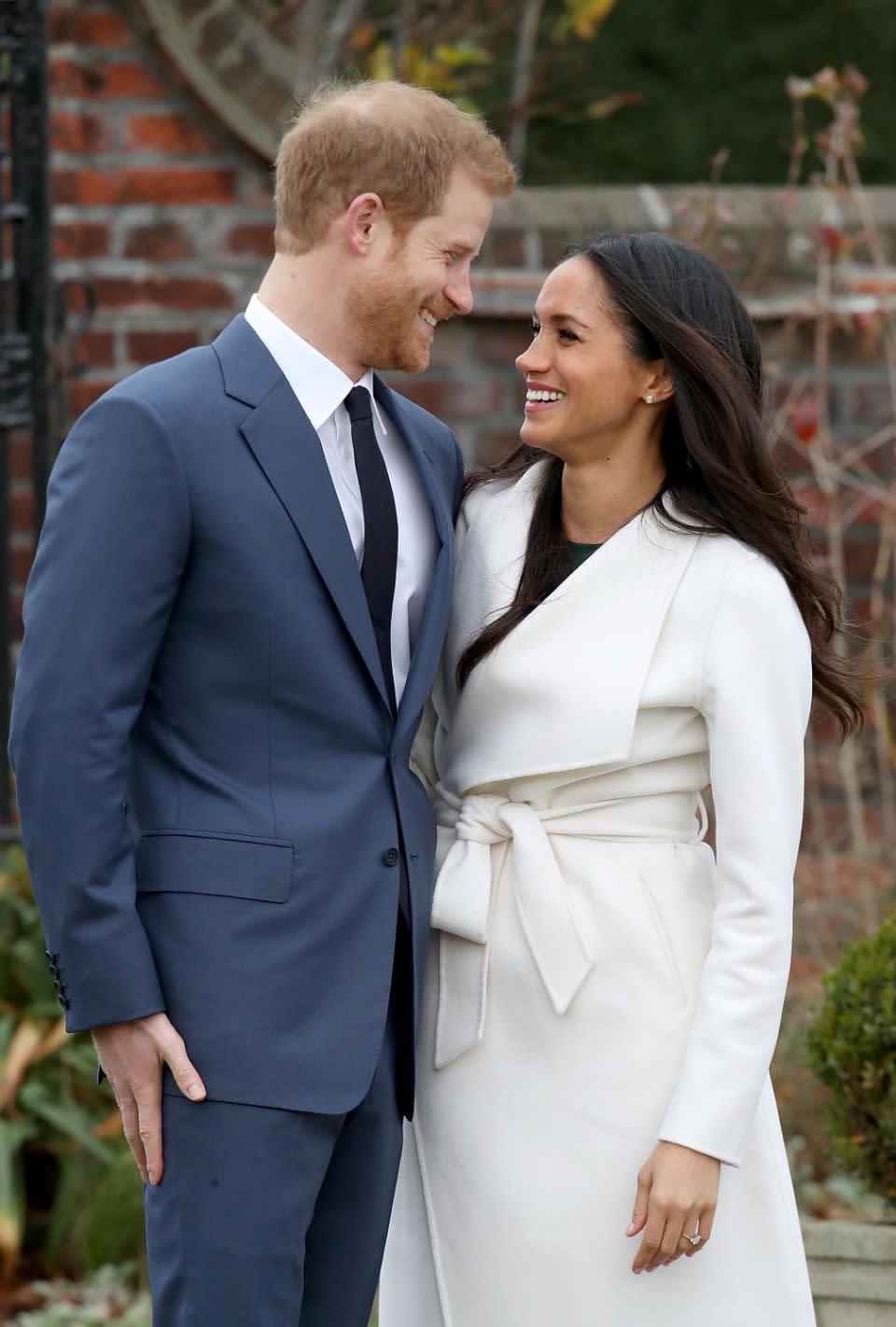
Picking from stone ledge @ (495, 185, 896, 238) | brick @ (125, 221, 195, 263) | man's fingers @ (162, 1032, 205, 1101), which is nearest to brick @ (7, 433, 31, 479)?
brick @ (125, 221, 195, 263)

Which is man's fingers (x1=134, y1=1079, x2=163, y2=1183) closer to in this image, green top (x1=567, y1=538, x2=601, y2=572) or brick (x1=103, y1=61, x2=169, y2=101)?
green top (x1=567, y1=538, x2=601, y2=572)

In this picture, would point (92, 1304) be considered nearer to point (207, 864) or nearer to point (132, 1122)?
point (132, 1122)

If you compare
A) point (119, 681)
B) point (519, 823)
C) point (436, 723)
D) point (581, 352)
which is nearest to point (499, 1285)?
point (519, 823)

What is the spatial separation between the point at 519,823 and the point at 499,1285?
655 mm

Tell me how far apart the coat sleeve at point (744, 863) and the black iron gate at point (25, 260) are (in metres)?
2.29

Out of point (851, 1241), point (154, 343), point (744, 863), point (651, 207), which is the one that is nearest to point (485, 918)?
point (744, 863)

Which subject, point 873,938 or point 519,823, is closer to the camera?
point 519,823

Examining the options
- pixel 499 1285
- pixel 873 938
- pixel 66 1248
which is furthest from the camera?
pixel 66 1248

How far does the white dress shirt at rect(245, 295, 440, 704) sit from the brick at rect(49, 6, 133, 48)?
2.47m

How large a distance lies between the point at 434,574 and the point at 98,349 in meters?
2.53

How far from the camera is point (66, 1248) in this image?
413cm

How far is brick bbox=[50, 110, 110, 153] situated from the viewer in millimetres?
4738

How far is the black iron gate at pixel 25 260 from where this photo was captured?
4.34 m

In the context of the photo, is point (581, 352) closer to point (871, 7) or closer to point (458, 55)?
point (458, 55)
